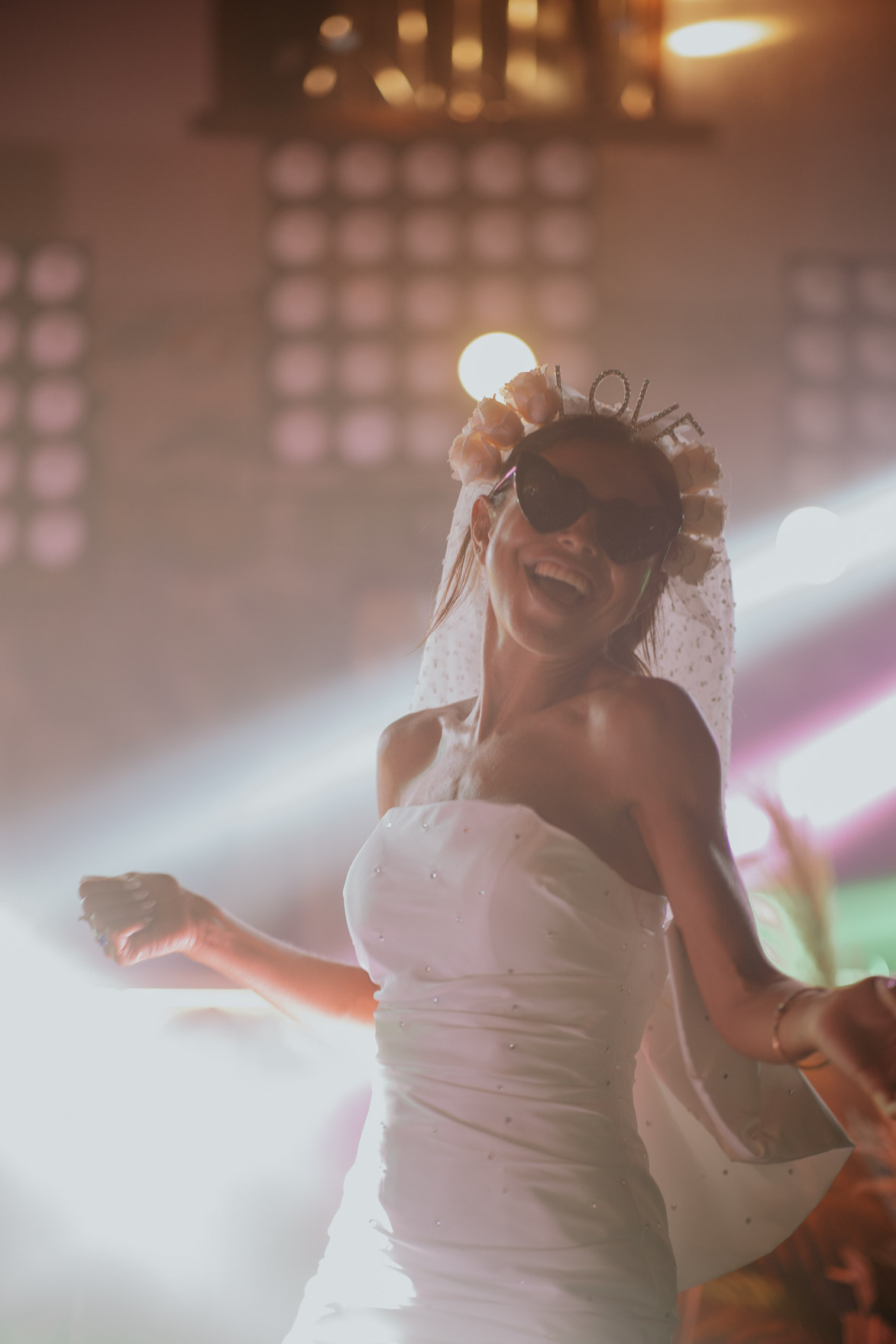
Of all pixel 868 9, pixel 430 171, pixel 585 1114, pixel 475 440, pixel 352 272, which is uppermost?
pixel 868 9

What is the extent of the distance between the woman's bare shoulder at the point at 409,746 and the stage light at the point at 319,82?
4364 millimetres

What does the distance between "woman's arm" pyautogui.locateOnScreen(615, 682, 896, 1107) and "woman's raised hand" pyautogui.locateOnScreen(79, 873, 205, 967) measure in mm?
556

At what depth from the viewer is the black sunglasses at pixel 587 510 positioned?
4.25 ft

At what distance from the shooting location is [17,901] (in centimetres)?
511

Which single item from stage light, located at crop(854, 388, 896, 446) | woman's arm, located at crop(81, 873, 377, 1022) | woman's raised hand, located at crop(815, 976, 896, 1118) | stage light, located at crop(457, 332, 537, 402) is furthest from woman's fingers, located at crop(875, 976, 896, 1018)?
stage light, located at crop(854, 388, 896, 446)

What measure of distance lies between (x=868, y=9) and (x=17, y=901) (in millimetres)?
5259

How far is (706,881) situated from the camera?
114 centimetres

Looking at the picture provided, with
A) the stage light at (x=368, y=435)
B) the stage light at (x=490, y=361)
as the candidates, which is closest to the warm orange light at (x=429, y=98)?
the stage light at (x=490, y=361)

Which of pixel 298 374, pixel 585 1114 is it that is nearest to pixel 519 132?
pixel 298 374

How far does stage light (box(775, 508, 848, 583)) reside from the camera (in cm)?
491

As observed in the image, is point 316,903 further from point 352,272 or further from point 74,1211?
point 74,1211

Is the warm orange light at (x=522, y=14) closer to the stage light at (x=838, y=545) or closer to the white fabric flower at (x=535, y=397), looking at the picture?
the stage light at (x=838, y=545)

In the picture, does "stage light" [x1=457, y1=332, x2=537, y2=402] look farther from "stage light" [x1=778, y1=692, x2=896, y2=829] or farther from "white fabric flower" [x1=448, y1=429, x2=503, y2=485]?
"white fabric flower" [x1=448, y1=429, x2=503, y2=485]

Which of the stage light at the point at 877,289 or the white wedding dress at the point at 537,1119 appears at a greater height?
the stage light at the point at 877,289
